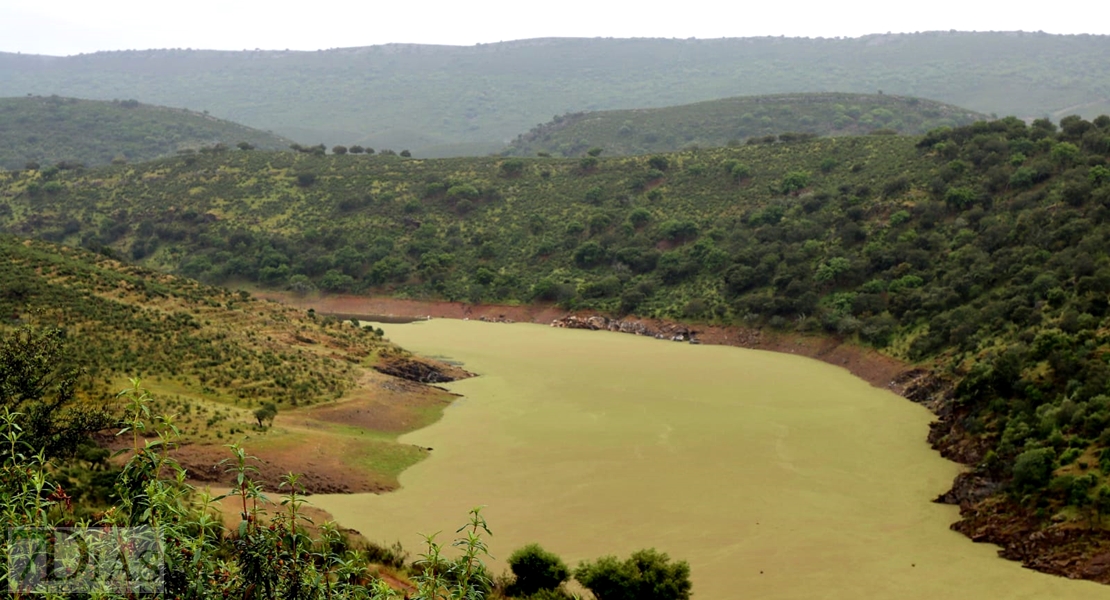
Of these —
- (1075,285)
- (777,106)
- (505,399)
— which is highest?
(777,106)

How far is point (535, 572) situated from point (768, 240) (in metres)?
49.4

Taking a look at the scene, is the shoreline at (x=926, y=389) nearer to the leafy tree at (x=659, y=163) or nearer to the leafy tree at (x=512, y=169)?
the leafy tree at (x=512, y=169)

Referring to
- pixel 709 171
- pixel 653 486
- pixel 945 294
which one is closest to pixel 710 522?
pixel 653 486

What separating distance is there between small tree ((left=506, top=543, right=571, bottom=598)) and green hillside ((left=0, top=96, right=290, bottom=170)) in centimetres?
14049

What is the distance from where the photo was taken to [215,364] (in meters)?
36.8

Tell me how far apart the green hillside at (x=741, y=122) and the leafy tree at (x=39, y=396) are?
5069 inches

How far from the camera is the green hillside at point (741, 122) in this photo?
150 m

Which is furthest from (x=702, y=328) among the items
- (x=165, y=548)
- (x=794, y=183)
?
(x=165, y=548)

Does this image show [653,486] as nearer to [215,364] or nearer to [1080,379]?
[1080,379]

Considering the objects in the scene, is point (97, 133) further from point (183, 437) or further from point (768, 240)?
point (183, 437)

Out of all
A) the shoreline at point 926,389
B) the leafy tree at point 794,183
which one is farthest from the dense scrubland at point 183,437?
the leafy tree at point 794,183

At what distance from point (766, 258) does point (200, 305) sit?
3616 centimetres

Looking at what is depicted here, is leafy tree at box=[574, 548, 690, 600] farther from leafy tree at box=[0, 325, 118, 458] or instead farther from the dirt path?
the dirt path

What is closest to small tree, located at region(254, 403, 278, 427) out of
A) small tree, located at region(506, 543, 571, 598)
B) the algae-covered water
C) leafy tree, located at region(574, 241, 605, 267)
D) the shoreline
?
the algae-covered water
